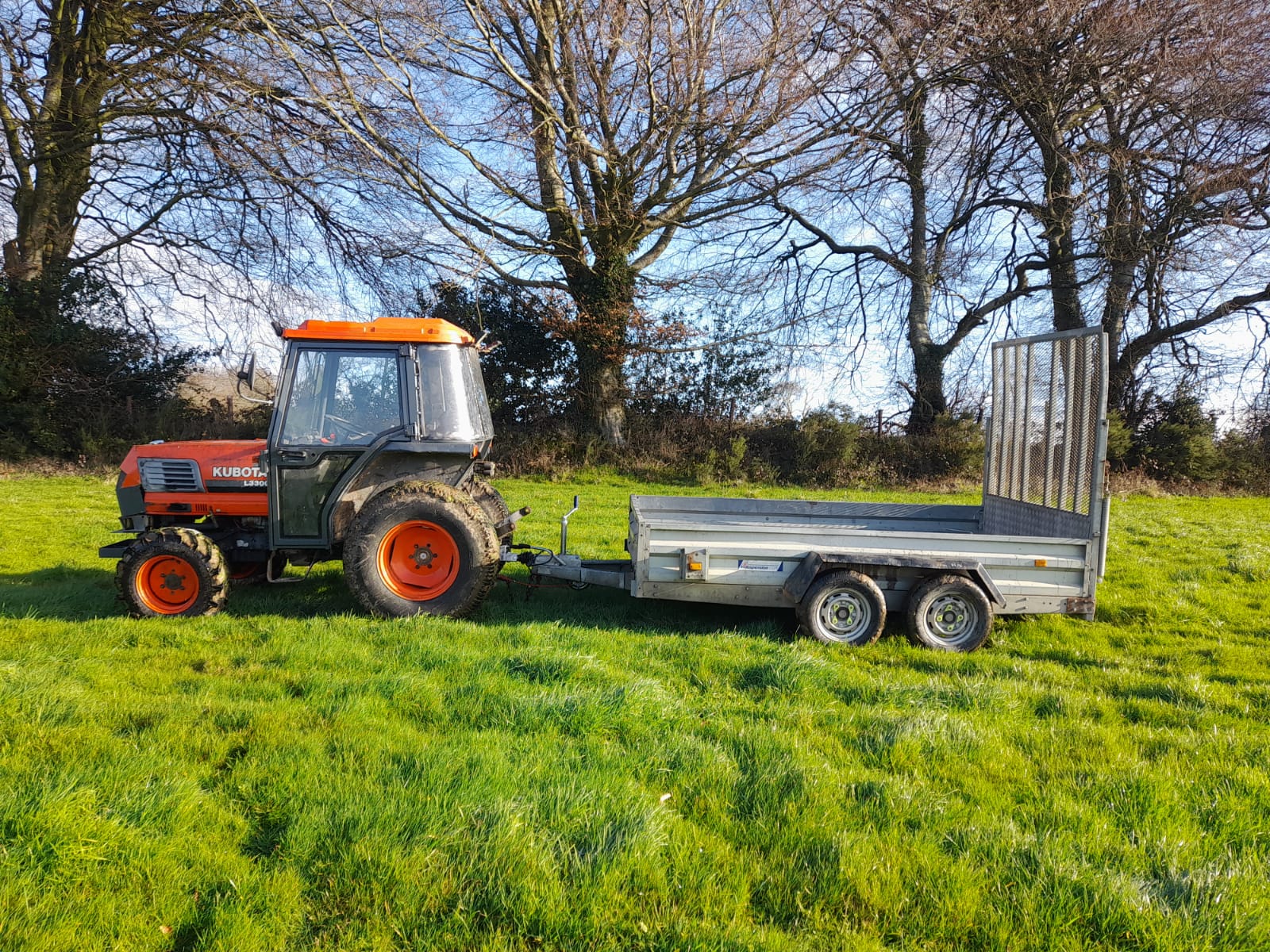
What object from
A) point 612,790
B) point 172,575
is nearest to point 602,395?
point 172,575

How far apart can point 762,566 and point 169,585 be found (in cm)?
396

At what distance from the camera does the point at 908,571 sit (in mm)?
4926

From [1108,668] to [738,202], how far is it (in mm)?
11476

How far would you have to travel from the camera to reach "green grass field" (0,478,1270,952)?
2.18 metres

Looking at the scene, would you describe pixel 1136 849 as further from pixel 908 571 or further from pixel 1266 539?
pixel 1266 539

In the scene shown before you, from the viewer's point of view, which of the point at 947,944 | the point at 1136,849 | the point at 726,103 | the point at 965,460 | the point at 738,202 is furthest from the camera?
the point at 965,460

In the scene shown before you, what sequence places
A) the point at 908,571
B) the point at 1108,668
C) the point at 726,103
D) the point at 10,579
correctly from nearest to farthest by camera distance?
the point at 1108,668
the point at 908,571
the point at 10,579
the point at 726,103

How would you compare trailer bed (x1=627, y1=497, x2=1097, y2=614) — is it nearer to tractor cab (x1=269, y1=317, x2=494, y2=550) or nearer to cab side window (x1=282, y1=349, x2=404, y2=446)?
tractor cab (x1=269, y1=317, x2=494, y2=550)

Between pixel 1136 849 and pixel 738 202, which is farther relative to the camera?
pixel 738 202

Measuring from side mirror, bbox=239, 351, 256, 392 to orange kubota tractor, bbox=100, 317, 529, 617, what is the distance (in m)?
0.37

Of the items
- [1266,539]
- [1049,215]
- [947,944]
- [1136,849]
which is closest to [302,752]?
[947,944]

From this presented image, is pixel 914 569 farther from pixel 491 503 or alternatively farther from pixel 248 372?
pixel 248 372

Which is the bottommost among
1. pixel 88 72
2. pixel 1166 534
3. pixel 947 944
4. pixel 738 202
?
pixel 947 944

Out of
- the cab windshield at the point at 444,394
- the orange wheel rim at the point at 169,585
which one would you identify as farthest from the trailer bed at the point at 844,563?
the orange wheel rim at the point at 169,585
